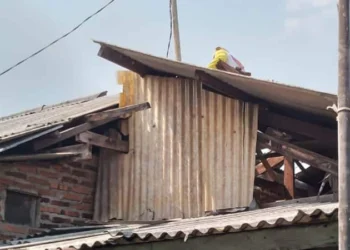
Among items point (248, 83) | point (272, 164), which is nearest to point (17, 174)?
point (248, 83)

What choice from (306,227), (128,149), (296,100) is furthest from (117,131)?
(306,227)

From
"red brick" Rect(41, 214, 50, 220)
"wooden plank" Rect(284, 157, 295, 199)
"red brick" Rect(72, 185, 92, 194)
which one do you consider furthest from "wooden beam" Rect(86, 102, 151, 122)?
"wooden plank" Rect(284, 157, 295, 199)

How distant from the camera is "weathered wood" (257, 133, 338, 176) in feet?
26.6

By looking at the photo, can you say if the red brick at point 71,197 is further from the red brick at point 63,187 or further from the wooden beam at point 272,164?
the wooden beam at point 272,164

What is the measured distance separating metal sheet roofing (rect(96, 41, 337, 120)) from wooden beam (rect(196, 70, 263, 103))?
5cm

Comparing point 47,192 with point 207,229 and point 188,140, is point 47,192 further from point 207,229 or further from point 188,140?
point 207,229

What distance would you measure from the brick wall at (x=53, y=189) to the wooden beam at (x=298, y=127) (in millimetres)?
2491

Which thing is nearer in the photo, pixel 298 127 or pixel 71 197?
pixel 298 127

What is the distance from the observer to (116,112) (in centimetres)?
909

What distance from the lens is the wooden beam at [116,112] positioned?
8.91 metres

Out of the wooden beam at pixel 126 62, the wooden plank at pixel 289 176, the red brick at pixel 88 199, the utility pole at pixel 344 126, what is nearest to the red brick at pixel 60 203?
the red brick at pixel 88 199

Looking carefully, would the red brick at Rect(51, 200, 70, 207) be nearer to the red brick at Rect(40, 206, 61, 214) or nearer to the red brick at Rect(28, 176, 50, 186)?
the red brick at Rect(40, 206, 61, 214)

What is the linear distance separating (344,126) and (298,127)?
386cm

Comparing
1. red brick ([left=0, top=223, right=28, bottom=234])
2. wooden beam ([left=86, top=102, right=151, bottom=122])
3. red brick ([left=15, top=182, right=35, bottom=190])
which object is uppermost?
wooden beam ([left=86, top=102, right=151, bottom=122])
